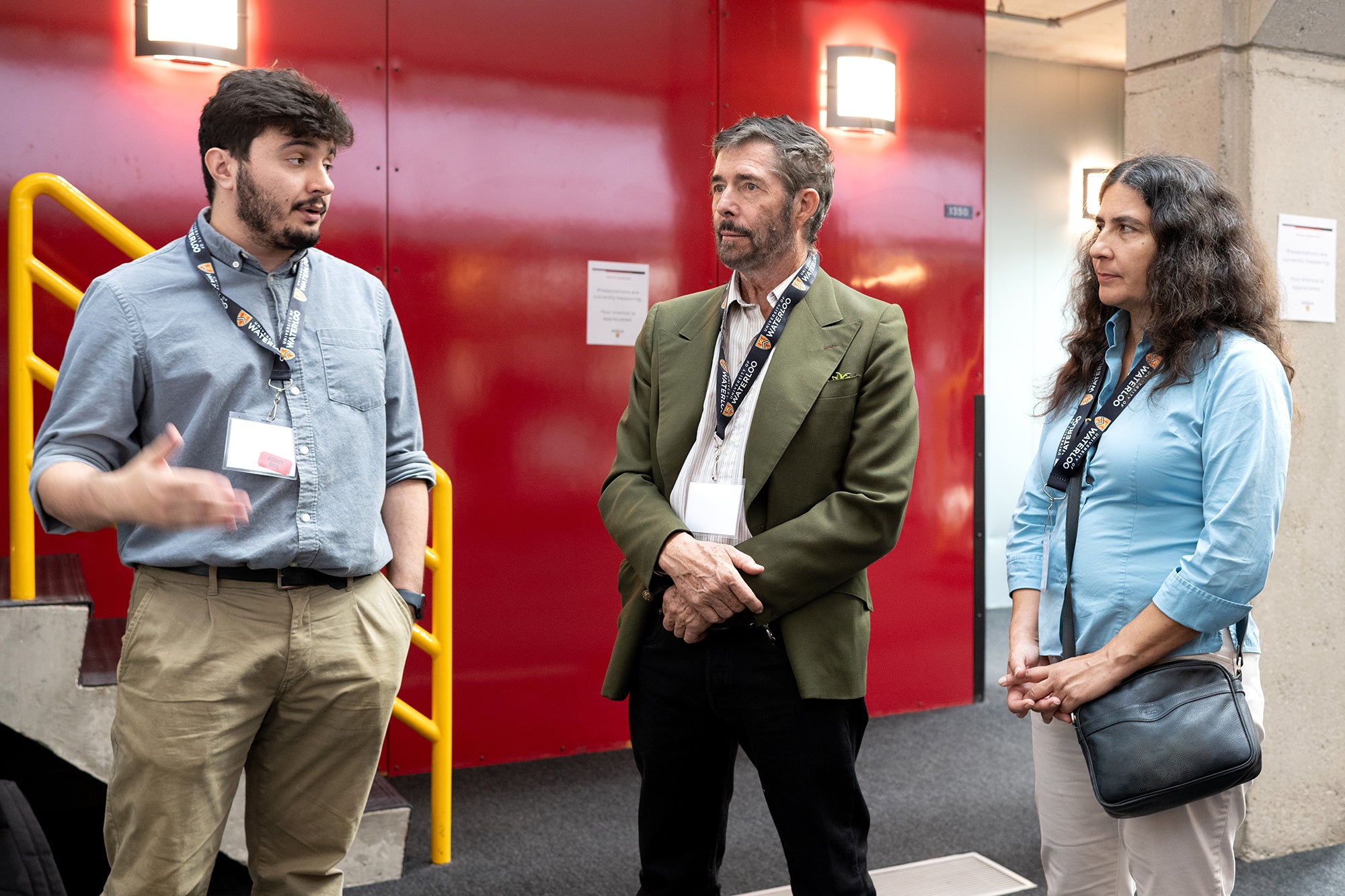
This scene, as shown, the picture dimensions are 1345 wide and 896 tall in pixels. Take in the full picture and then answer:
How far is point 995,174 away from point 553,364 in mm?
3873

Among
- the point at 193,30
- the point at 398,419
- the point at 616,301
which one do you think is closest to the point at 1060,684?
the point at 398,419

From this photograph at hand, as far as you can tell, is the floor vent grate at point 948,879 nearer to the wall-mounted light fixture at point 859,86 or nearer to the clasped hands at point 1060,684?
the clasped hands at point 1060,684

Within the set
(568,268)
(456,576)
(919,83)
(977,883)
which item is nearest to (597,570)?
(456,576)

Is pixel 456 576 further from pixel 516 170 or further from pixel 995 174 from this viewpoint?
pixel 995 174

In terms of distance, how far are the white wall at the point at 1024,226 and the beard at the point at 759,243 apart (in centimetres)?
495

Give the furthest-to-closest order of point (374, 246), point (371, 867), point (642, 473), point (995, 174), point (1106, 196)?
point (995, 174), point (374, 246), point (371, 867), point (642, 473), point (1106, 196)

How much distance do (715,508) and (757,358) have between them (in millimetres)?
282

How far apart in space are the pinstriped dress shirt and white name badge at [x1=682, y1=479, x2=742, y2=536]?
0.04ft

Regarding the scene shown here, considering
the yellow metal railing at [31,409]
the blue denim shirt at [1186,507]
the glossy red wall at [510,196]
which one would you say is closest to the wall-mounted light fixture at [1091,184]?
the glossy red wall at [510,196]

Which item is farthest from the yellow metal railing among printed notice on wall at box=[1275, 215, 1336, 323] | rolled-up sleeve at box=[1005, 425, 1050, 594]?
printed notice on wall at box=[1275, 215, 1336, 323]

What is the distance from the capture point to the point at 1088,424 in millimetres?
1768

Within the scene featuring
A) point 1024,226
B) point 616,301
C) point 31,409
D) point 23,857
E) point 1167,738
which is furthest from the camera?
point 1024,226

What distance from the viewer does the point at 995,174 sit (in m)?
6.60

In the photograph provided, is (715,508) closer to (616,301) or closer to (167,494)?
(167,494)
